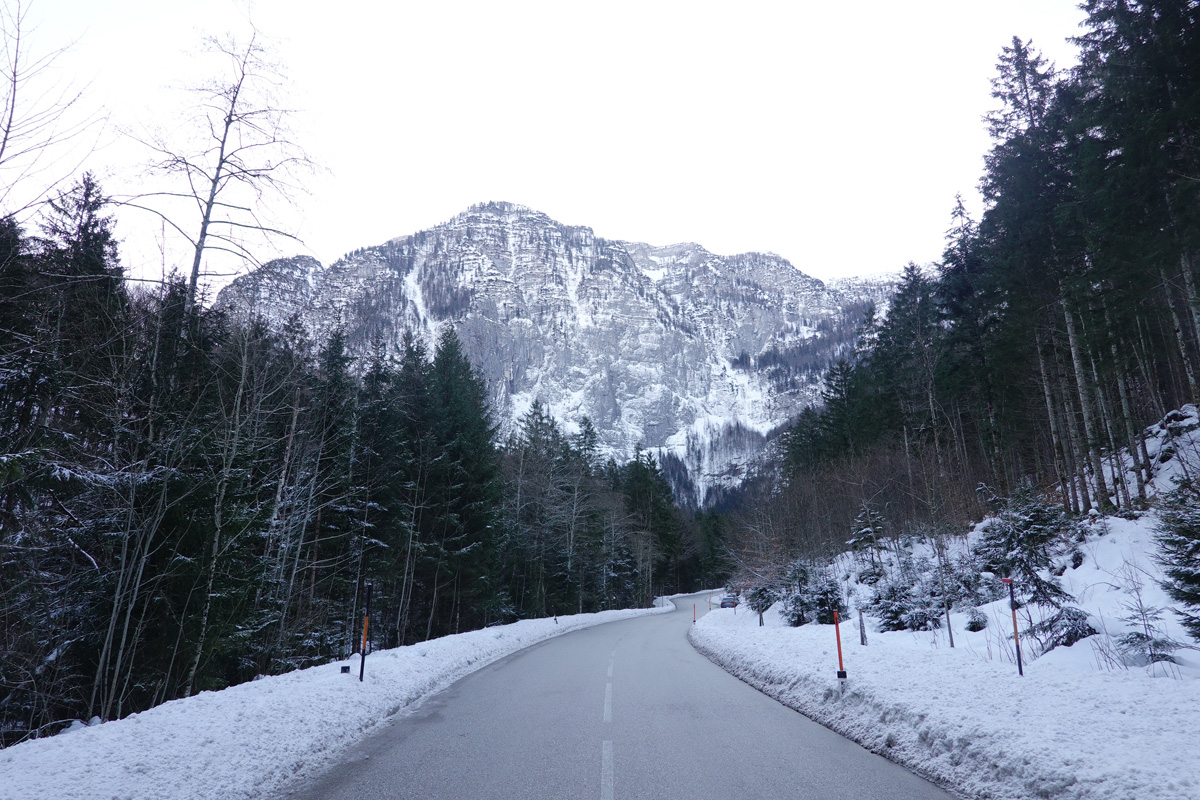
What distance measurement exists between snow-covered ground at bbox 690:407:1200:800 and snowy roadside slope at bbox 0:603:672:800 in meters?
6.13

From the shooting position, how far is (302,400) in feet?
61.1

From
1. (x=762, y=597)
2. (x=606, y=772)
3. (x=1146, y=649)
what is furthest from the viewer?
(x=762, y=597)

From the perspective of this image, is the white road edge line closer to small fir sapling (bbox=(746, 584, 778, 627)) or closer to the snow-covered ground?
the snow-covered ground

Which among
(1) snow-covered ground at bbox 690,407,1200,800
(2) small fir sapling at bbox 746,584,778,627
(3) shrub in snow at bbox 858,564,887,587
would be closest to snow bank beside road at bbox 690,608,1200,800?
(1) snow-covered ground at bbox 690,407,1200,800

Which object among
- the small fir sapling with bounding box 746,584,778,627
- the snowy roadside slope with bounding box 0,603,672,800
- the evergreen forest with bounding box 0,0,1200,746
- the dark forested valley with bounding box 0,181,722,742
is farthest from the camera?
the small fir sapling with bounding box 746,584,778,627

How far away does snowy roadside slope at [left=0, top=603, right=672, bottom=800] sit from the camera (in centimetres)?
441

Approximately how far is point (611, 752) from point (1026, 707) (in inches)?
168

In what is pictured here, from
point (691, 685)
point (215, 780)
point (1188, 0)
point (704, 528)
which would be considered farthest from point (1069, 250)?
point (704, 528)

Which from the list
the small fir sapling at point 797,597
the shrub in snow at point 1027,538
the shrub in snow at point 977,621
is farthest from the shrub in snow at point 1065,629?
the small fir sapling at point 797,597

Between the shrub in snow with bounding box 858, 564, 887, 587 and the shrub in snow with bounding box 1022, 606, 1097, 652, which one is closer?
the shrub in snow with bounding box 1022, 606, 1097, 652

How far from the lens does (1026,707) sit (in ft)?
19.2

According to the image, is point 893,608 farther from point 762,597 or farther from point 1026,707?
point 1026,707

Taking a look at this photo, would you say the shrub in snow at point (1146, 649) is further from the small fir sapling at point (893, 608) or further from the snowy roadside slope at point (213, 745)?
the snowy roadside slope at point (213, 745)

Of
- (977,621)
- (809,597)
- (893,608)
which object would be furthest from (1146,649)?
(809,597)
